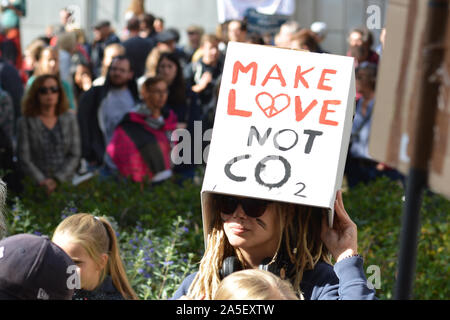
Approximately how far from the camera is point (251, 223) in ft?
10.2

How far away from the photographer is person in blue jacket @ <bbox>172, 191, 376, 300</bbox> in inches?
122

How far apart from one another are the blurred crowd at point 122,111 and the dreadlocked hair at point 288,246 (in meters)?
3.34

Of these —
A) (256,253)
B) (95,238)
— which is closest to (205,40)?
(95,238)

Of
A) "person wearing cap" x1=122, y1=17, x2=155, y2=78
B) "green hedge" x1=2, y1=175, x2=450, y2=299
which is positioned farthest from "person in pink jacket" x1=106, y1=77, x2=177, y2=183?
"person wearing cap" x1=122, y1=17, x2=155, y2=78

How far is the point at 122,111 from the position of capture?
848cm

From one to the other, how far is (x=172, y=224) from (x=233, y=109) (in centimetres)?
254

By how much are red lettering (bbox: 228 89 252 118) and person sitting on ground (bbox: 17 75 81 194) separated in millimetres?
4372

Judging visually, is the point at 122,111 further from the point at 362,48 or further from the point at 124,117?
the point at 362,48

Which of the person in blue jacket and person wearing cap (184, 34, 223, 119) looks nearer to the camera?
the person in blue jacket

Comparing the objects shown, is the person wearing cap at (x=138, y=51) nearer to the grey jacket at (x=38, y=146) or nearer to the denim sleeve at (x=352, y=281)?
the grey jacket at (x=38, y=146)

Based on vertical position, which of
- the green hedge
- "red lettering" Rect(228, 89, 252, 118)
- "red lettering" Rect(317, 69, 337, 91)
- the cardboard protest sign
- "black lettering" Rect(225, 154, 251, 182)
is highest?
the cardboard protest sign

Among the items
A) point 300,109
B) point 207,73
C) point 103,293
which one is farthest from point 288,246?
point 207,73

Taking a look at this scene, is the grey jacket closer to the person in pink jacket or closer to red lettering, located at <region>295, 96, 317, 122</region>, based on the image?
the person in pink jacket

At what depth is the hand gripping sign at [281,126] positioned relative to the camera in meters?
2.94
